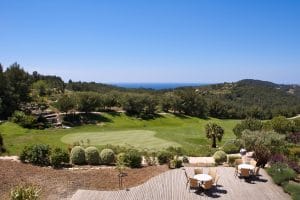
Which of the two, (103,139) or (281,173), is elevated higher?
(281,173)

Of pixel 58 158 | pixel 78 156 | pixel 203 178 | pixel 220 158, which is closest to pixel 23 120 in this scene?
pixel 78 156

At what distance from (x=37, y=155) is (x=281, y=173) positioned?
1520 cm

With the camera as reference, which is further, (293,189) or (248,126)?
(248,126)

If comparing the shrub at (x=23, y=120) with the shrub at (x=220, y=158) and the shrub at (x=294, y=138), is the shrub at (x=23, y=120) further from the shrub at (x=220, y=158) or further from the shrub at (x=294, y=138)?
the shrub at (x=294, y=138)

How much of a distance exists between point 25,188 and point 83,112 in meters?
51.7

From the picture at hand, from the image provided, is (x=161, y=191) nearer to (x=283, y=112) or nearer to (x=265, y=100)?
(x=283, y=112)

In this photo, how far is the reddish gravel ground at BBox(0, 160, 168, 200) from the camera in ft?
59.9

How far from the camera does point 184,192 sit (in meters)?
18.3

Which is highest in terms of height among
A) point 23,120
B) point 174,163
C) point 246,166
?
point 246,166

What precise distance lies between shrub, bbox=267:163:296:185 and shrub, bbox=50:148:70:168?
42.5 ft

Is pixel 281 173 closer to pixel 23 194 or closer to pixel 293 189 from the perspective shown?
pixel 293 189

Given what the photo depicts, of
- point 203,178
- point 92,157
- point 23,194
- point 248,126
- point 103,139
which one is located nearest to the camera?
point 23,194

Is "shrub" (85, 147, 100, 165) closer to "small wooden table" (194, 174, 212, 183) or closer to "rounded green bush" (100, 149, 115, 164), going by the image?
"rounded green bush" (100, 149, 115, 164)

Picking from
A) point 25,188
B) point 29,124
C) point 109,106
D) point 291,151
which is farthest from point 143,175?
point 109,106
